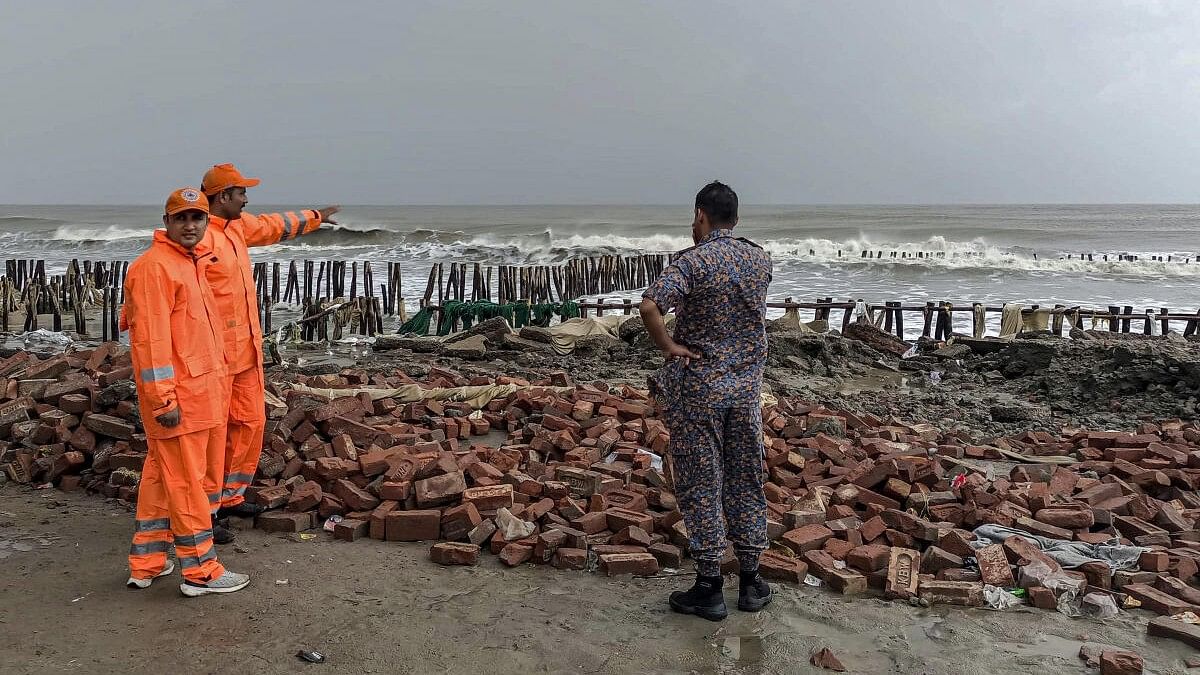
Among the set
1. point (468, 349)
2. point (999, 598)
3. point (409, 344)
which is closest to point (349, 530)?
point (999, 598)

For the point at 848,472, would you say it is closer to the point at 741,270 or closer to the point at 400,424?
the point at 741,270

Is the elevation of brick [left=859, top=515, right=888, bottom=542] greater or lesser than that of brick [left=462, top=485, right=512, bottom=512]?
lesser

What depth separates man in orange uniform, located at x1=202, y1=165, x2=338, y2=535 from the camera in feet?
13.2

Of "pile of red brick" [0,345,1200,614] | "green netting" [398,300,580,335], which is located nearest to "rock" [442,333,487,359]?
"green netting" [398,300,580,335]

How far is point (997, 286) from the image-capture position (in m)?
23.1

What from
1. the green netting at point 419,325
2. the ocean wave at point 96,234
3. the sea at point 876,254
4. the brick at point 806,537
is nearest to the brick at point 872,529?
the brick at point 806,537

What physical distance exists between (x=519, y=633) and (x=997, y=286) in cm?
2234

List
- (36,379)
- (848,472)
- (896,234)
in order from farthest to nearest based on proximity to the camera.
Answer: (896,234) → (36,379) → (848,472)

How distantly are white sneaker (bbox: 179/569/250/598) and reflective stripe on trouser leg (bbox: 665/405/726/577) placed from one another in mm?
1868

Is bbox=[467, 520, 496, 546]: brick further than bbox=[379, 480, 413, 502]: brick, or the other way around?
bbox=[379, 480, 413, 502]: brick

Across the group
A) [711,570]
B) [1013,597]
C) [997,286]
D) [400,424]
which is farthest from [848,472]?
[997,286]

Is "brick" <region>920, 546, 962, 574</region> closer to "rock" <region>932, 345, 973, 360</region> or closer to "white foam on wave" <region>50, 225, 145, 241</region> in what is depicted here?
"rock" <region>932, 345, 973, 360</region>

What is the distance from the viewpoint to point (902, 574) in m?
3.92

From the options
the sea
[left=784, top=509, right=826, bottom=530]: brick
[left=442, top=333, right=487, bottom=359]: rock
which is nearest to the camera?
[left=784, top=509, right=826, bottom=530]: brick
